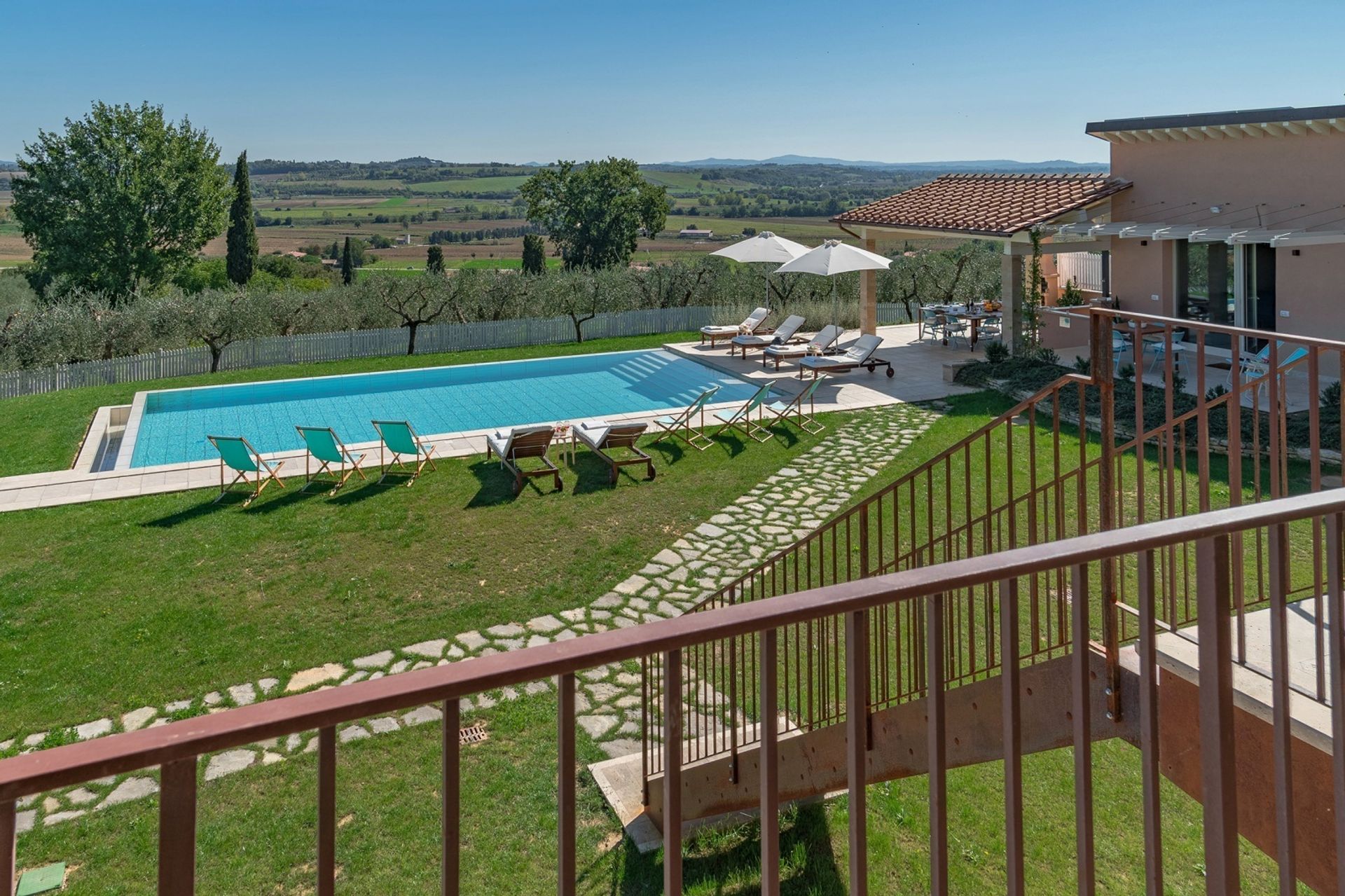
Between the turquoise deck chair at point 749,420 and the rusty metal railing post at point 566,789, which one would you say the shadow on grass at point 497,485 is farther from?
the rusty metal railing post at point 566,789

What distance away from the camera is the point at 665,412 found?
15508mm

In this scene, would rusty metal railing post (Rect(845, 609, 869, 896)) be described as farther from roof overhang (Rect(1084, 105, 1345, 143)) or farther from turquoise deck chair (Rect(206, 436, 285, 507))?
roof overhang (Rect(1084, 105, 1345, 143))

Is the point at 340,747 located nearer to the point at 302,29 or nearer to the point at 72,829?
the point at 72,829

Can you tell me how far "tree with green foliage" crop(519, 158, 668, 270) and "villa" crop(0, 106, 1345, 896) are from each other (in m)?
29.8

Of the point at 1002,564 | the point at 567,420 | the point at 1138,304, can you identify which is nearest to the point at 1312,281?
the point at 1138,304

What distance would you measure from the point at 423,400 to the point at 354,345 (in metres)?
4.77

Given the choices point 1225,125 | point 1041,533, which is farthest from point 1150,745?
point 1225,125

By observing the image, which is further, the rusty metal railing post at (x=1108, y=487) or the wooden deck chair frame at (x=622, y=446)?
the wooden deck chair frame at (x=622, y=446)

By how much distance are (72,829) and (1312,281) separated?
17.1 metres

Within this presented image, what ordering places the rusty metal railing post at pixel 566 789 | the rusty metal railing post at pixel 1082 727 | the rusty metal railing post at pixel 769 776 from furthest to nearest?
the rusty metal railing post at pixel 1082 727 < the rusty metal railing post at pixel 769 776 < the rusty metal railing post at pixel 566 789

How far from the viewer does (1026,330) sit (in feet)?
58.4

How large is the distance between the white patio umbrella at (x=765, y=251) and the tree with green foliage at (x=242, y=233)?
28.5m

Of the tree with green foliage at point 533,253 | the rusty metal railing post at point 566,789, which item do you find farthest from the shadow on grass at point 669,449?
the tree with green foliage at point 533,253

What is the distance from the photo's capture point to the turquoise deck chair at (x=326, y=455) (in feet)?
37.7
